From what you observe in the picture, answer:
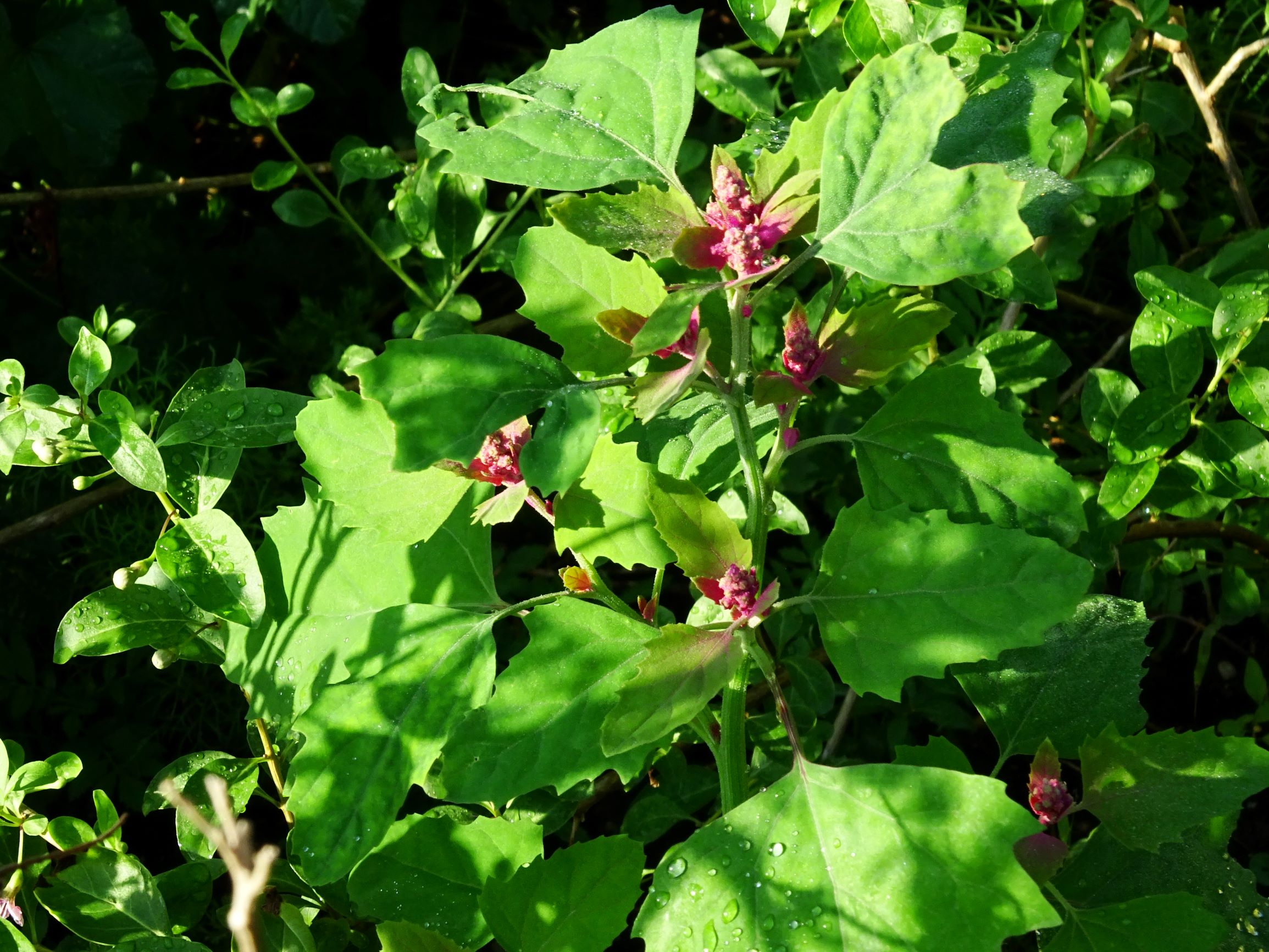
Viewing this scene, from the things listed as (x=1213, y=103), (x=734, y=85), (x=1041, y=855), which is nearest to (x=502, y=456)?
(x=1041, y=855)

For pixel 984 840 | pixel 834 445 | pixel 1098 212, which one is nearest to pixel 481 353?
pixel 984 840

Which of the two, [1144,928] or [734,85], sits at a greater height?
[734,85]

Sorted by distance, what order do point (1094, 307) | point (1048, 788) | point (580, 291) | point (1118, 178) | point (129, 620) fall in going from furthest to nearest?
point (1094, 307)
point (1118, 178)
point (129, 620)
point (1048, 788)
point (580, 291)

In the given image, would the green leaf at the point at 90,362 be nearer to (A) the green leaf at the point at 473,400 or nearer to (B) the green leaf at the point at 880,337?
(A) the green leaf at the point at 473,400

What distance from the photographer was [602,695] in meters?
0.85

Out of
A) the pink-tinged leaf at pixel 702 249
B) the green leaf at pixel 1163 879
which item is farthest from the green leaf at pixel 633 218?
the green leaf at pixel 1163 879

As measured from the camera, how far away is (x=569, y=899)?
3.04 feet

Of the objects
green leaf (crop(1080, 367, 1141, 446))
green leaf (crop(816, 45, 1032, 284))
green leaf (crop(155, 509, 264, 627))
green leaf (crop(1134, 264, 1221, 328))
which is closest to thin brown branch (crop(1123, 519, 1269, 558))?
green leaf (crop(1080, 367, 1141, 446))

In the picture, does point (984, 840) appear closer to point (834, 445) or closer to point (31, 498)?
point (834, 445)

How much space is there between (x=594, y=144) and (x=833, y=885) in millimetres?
568

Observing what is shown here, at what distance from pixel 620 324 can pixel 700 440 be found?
0.19 meters

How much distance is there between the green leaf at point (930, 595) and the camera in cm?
77

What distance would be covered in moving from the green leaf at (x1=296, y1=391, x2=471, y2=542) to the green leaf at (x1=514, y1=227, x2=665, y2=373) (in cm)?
15

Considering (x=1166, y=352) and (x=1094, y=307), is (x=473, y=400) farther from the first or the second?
(x=1094, y=307)
